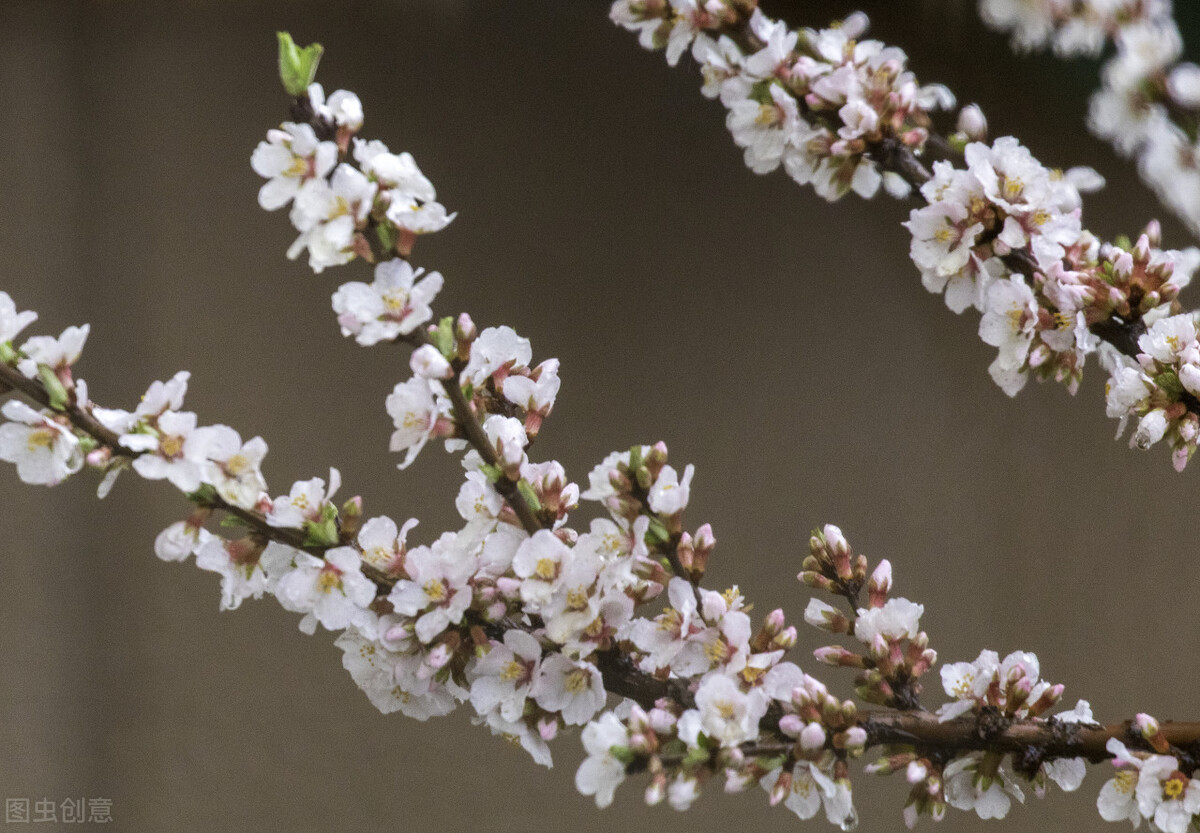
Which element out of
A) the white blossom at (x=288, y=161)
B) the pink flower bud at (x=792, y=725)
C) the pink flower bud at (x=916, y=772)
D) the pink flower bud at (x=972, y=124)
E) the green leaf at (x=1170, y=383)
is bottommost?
the pink flower bud at (x=916, y=772)

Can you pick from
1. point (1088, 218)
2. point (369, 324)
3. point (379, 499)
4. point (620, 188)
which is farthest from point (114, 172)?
point (1088, 218)

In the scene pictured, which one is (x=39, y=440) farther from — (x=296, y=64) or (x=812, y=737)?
(x=812, y=737)

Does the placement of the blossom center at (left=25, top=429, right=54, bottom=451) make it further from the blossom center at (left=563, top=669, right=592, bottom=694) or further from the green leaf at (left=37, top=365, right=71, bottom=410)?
the blossom center at (left=563, top=669, right=592, bottom=694)

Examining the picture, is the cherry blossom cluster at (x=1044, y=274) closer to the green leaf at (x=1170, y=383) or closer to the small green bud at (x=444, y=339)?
the green leaf at (x=1170, y=383)

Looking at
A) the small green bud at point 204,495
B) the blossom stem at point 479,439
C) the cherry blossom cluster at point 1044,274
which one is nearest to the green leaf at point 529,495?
the blossom stem at point 479,439

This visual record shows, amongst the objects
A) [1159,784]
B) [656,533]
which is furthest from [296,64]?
[1159,784]

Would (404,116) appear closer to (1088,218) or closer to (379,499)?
(379,499)
